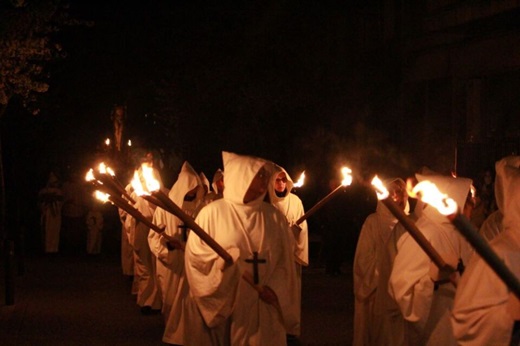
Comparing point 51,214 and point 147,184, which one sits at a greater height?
point 147,184

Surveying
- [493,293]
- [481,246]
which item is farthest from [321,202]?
[481,246]

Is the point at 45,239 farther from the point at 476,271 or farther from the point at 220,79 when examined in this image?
the point at 476,271

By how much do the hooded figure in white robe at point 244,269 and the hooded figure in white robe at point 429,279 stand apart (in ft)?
3.77

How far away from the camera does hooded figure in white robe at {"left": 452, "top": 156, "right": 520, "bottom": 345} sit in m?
5.61

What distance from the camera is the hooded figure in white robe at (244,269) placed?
8.83 meters

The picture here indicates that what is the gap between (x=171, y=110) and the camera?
32156 mm

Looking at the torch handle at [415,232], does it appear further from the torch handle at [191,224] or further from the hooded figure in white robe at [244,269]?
the hooded figure in white robe at [244,269]

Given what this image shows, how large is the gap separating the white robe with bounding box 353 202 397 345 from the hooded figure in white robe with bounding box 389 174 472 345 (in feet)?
10.9

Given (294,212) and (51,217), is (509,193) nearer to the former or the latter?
(294,212)

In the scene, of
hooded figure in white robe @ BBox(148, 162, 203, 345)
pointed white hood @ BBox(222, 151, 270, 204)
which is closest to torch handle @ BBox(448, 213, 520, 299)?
pointed white hood @ BBox(222, 151, 270, 204)

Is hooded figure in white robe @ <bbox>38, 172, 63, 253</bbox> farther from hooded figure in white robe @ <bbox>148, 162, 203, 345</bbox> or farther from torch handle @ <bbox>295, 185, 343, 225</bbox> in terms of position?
torch handle @ <bbox>295, 185, 343, 225</bbox>

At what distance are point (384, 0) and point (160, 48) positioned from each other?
5864 millimetres

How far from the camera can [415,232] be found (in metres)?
6.05

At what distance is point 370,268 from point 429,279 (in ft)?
13.2
